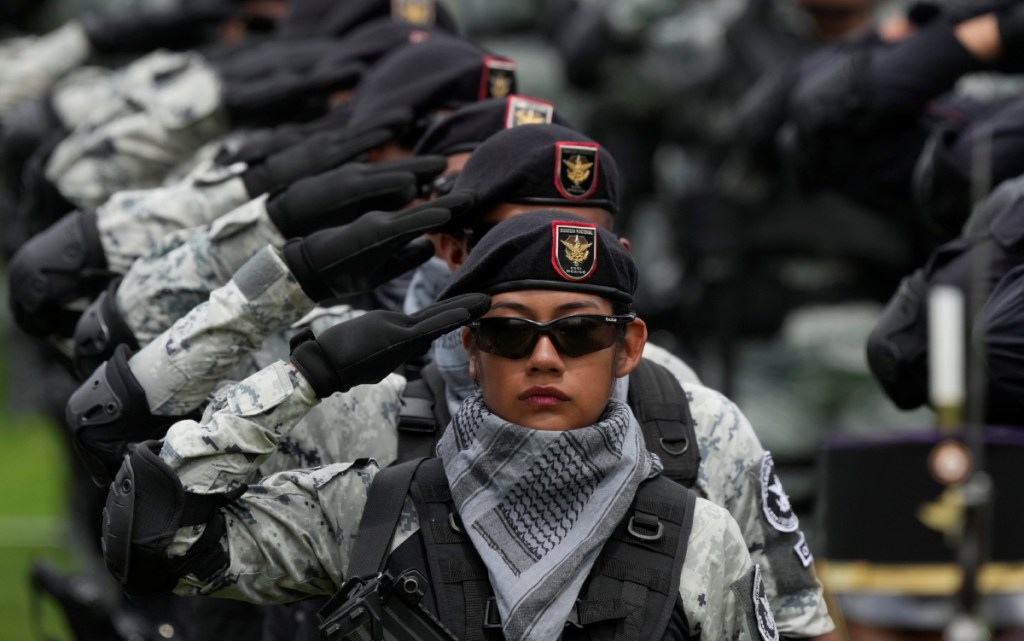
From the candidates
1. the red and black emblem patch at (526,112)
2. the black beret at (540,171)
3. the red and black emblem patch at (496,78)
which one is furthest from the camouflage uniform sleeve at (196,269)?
the red and black emblem patch at (496,78)

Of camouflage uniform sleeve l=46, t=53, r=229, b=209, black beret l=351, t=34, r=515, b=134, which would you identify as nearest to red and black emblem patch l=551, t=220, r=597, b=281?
black beret l=351, t=34, r=515, b=134

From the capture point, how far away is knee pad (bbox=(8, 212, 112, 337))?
5.07m

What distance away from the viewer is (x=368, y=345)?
12.5 feet

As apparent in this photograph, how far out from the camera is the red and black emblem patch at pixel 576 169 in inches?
171

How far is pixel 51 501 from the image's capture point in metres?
10.8

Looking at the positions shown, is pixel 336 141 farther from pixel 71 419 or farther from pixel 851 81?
pixel 851 81

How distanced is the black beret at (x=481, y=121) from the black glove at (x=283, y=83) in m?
1.11

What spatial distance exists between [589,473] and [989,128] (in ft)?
7.60

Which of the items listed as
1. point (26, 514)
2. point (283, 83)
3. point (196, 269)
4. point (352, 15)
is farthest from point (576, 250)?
point (26, 514)

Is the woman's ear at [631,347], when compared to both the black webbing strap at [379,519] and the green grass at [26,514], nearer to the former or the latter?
the black webbing strap at [379,519]

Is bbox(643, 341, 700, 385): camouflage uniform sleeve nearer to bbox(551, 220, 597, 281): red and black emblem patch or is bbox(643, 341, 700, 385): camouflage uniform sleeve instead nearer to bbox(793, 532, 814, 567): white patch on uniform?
bbox(793, 532, 814, 567): white patch on uniform

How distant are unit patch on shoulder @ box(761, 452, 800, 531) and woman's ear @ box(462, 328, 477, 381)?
2.31 ft

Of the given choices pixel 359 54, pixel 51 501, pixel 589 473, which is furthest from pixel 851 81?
pixel 51 501

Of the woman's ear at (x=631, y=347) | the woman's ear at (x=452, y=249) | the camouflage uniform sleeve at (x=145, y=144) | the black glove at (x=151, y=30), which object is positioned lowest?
the black glove at (x=151, y=30)
